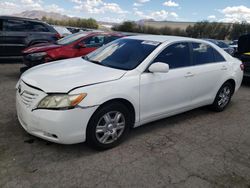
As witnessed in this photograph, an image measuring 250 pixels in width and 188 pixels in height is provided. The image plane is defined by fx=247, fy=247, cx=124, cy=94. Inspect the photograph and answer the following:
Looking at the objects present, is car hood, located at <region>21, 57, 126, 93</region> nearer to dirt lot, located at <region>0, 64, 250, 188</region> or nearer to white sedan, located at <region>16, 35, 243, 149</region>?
white sedan, located at <region>16, 35, 243, 149</region>

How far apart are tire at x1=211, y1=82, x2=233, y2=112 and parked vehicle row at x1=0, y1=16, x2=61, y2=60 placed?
6785 millimetres

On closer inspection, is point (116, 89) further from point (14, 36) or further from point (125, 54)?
point (14, 36)

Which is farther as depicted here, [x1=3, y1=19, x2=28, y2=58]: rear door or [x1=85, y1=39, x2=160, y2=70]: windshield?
[x1=3, y1=19, x2=28, y2=58]: rear door

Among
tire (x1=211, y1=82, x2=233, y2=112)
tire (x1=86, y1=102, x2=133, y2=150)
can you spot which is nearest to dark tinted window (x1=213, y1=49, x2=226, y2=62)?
tire (x1=211, y1=82, x2=233, y2=112)

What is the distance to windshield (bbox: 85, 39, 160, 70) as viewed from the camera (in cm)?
371

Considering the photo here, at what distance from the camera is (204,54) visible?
182 inches

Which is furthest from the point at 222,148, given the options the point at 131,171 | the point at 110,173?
the point at 110,173

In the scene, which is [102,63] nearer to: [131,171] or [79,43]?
[131,171]

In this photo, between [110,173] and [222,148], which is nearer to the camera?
[110,173]

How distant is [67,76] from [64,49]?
147 inches

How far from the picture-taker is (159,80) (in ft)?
12.1

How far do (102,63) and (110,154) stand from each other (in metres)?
1.42

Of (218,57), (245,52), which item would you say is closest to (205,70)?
(218,57)

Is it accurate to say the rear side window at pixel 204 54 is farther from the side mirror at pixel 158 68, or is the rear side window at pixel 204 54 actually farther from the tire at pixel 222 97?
the side mirror at pixel 158 68
